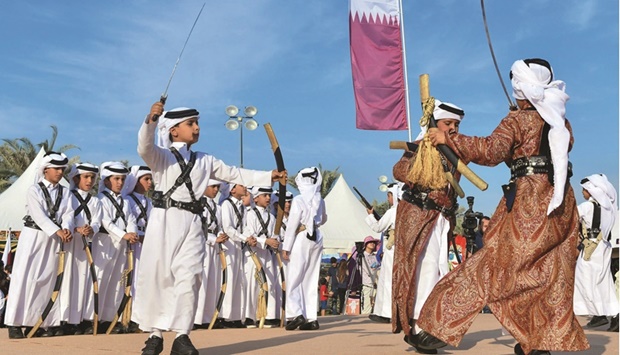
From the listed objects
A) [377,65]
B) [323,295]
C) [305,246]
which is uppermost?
[377,65]

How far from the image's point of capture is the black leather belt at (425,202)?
7.26 metres

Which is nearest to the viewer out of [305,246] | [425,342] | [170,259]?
[425,342]

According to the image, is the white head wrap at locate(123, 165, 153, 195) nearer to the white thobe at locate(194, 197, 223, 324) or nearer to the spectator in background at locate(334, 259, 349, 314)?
the white thobe at locate(194, 197, 223, 324)

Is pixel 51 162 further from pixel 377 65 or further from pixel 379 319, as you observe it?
pixel 377 65

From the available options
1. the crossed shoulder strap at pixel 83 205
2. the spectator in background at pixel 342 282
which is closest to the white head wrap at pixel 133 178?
the crossed shoulder strap at pixel 83 205

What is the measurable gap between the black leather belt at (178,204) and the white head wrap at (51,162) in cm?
339

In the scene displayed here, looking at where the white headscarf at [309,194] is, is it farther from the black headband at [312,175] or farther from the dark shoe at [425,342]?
the dark shoe at [425,342]

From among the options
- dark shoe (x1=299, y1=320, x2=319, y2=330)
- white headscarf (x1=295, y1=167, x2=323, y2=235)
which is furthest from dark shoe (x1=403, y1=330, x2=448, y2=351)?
white headscarf (x1=295, y1=167, x2=323, y2=235)

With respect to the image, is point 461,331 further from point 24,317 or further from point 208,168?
point 24,317

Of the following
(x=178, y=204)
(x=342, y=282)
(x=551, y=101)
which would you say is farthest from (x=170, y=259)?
(x=342, y=282)

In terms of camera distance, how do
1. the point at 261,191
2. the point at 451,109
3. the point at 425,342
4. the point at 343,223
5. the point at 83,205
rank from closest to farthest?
the point at 425,342
the point at 451,109
the point at 83,205
the point at 261,191
the point at 343,223

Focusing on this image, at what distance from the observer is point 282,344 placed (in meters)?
8.03

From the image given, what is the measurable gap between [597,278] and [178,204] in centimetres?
836

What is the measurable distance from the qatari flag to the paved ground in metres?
9.48
